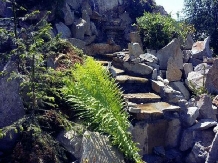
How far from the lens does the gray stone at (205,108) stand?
6242 mm

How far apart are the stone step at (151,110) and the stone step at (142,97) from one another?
0.11 m

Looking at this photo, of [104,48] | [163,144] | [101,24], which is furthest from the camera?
[101,24]

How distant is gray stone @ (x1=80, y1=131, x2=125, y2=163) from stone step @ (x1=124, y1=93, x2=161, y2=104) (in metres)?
1.43

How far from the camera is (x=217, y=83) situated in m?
7.57

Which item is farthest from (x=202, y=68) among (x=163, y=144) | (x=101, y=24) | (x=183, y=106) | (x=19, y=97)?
(x=19, y=97)

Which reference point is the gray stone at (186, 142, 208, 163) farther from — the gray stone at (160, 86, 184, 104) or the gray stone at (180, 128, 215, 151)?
the gray stone at (160, 86, 184, 104)

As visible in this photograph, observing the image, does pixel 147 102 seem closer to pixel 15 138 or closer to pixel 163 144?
pixel 163 144

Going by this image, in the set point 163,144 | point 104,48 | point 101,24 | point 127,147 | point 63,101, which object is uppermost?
point 101,24

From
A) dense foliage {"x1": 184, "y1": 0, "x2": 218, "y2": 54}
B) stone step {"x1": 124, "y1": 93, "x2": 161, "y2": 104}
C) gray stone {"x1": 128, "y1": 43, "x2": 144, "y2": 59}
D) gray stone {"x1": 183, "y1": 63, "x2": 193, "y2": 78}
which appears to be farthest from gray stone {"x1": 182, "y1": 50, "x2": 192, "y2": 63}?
dense foliage {"x1": 184, "y1": 0, "x2": 218, "y2": 54}

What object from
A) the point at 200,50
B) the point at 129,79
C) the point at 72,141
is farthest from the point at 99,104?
the point at 200,50

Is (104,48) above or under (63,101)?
above

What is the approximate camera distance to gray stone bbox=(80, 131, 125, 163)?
4230 millimetres

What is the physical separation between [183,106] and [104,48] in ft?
10.5

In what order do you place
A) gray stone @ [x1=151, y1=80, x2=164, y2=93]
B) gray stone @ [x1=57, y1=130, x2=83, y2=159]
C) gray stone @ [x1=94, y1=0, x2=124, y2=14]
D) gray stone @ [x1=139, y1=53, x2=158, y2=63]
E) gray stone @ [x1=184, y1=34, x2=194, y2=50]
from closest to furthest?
gray stone @ [x1=57, y1=130, x2=83, y2=159]
gray stone @ [x1=151, y1=80, x2=164, y2=93]
gray stone @ [x1=139, y1=53, x2=158, y2=63]
gray stone @ [x1=184, y1=34, x2=194, y2=50]
gray stone @ [x1=94, y1=0, x2=124, y2=14]
